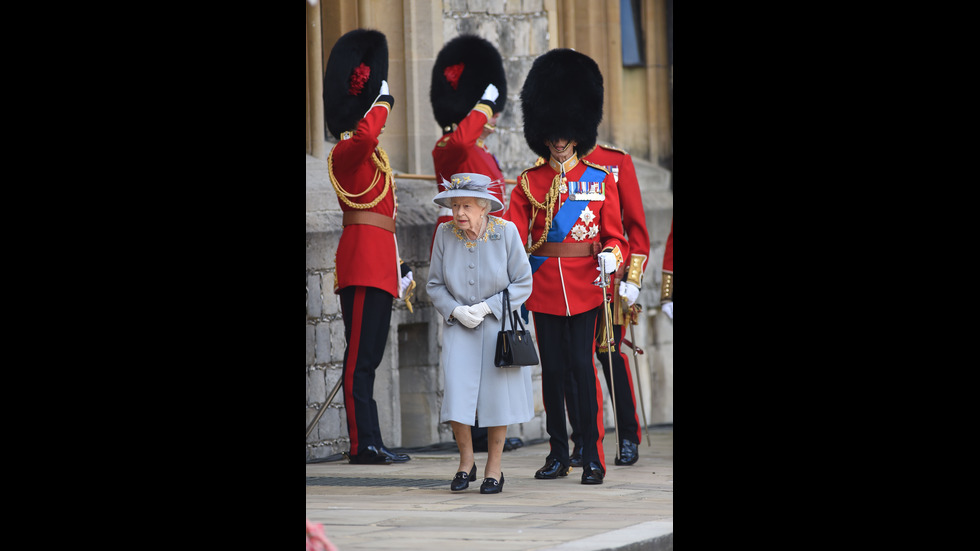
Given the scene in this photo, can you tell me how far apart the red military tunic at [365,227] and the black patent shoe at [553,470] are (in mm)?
1209

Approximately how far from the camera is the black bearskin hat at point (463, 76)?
25.6 ft

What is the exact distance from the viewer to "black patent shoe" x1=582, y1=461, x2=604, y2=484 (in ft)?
20.4

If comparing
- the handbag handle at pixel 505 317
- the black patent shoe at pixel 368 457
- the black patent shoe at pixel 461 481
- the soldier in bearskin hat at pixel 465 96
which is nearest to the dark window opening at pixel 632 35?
the soldier in bearskin hat at pixel 465 96

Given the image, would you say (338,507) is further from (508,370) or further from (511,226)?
(511,226)

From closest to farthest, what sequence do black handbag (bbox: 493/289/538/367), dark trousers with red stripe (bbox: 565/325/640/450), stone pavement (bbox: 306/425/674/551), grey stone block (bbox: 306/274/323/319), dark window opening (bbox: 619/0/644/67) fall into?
1. stone pavement (bbox: 306/425/674/551)
2. black handbag (bbox: 493/289/538/367)
3. dark trousers with red stripe (bbox: 565/325/640/450)
4. grey stone block (bbox: 306/274/323/319)
5. dark window opening (bbox: 619/0/644/67)

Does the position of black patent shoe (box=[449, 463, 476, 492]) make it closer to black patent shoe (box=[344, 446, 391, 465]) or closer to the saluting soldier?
the saluting soldier

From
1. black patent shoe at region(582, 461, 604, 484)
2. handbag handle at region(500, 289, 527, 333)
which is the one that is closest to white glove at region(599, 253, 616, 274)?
handbag handle at region(500, 289, 527, 333)

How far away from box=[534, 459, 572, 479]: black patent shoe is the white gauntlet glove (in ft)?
3.26

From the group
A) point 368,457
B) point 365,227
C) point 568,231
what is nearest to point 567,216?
point 568,231

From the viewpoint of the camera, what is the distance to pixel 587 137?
660cm

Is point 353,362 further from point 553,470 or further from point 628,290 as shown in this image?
point 628,290

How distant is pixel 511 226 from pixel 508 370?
1.93 feet

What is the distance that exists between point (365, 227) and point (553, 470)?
1.48 meters
